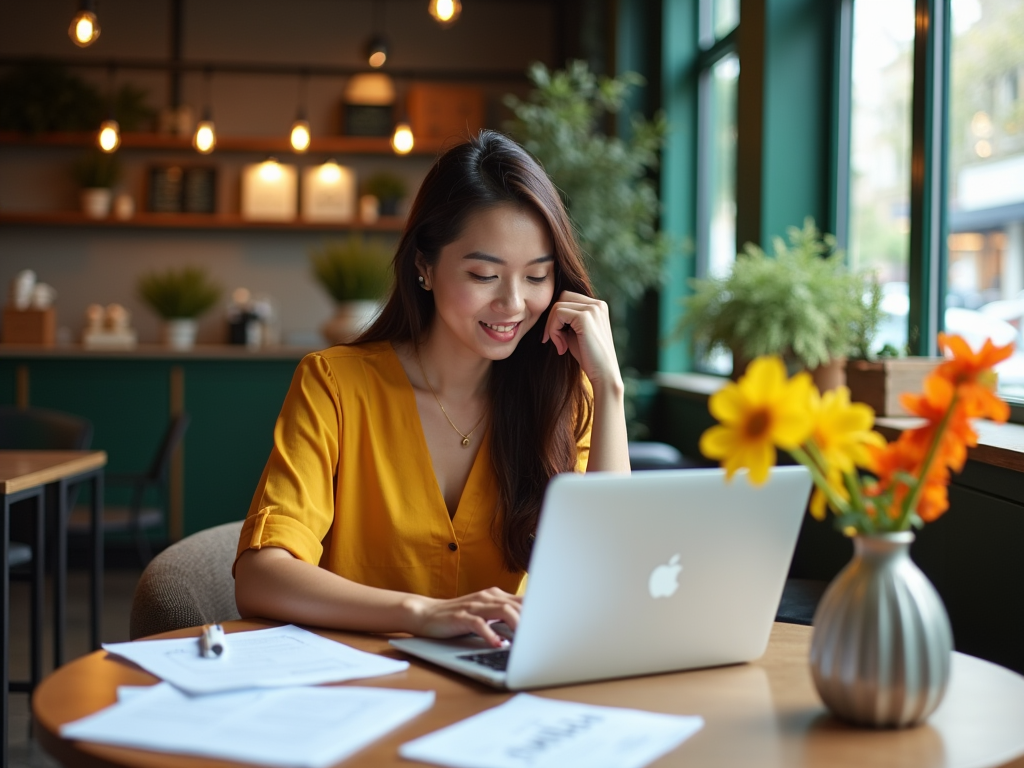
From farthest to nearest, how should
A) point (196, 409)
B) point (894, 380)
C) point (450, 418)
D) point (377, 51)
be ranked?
1. point (377, 51)
2. point (196, 409)
3. point (894, 380)
4. point (450, 418)

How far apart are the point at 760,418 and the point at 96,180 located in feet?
20.4

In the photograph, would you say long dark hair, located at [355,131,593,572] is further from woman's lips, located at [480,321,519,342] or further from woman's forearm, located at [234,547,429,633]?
woman's forearm, located at [234,547,429,633]

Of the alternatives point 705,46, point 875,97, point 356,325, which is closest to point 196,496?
point 356,325

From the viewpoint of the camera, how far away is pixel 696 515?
107 cm

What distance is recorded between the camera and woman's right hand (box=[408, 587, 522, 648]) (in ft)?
4.00

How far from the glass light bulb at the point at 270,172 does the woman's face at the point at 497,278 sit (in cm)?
515

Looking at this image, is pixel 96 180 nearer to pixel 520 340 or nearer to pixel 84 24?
pixel 84 24

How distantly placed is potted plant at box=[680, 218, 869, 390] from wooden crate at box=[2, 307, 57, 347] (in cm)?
389

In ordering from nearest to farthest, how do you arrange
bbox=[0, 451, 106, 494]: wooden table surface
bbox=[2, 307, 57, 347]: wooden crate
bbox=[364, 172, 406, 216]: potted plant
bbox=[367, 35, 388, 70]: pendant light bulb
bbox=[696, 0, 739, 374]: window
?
bbox=[0, 451, 106, 494]: wooden table surface → bbox=[696, 0, 739, 374]: window → bbox=[2, 307, 57, 347]: wooden crate → bbox=[367, 35, 388, 70]: pendant light bulb → bbox=[364, 172, 406, 216]: potted plant

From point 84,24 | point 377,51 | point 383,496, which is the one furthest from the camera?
point 377,51

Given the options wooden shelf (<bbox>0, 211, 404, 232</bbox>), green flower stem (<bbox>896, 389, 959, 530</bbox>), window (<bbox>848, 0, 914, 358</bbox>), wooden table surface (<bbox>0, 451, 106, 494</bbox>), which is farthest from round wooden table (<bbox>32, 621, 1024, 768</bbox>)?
wooden shelf (<bbox>0, 211, 404, 232</bbox>)

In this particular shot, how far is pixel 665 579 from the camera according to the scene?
1.09 metres

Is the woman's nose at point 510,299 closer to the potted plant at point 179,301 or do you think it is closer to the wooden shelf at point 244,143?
the potted plant at point 179,301

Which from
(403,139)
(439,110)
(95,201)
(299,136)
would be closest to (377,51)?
(403,139)
